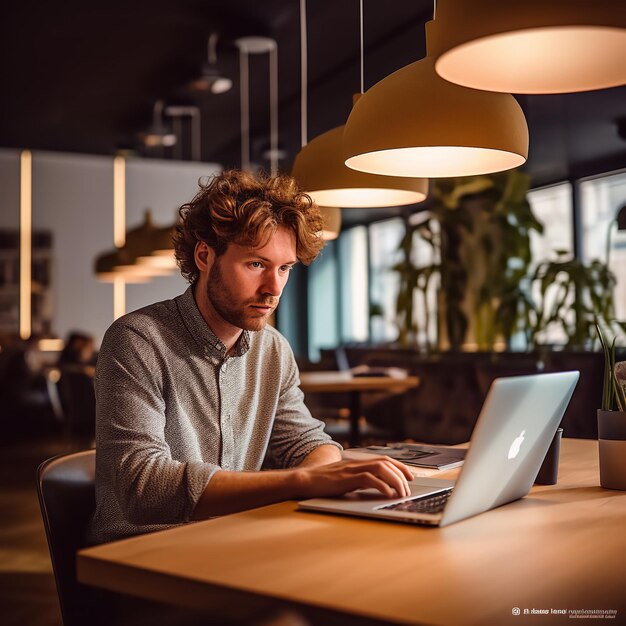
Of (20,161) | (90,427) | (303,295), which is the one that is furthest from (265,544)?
(303,295)

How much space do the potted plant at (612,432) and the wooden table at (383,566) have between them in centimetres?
22

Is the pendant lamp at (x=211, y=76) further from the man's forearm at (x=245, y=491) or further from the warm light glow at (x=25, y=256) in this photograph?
the man's forearm at (x=245, y=491)

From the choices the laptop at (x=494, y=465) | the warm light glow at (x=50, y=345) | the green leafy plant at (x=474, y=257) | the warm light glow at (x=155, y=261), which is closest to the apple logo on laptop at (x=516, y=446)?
the laptop at (x=494, y=465)

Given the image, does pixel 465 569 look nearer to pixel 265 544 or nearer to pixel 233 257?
pixel 265 544

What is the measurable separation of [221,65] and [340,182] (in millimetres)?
4896

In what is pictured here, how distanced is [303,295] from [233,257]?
967 cm

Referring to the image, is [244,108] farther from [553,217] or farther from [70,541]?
[70,541]

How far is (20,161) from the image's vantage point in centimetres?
971

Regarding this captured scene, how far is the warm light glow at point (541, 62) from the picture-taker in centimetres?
130

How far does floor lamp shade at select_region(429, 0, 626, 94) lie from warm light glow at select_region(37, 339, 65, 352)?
901 centimetres

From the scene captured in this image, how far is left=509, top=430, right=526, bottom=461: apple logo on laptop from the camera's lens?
1.33 meters

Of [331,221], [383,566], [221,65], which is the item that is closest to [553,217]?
[221,65]

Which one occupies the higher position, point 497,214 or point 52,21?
point 52,21

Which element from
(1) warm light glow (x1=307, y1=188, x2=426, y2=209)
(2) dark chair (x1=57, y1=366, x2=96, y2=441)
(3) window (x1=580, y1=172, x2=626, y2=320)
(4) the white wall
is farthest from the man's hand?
(4) the white wall
